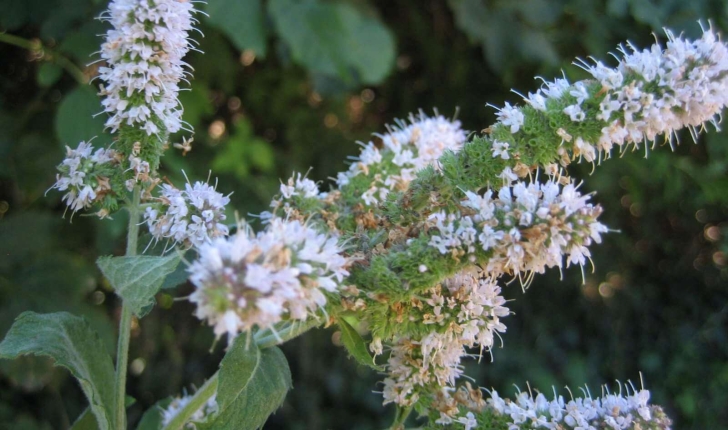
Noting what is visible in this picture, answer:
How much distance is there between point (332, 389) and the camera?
8.84 feet

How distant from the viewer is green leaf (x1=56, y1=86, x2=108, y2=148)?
4.46ft

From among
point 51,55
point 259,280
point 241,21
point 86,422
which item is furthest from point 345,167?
point 259,280

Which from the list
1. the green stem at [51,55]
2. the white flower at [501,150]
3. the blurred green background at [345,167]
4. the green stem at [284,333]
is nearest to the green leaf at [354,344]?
the green stem at [284,333]

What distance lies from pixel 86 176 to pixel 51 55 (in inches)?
31.2

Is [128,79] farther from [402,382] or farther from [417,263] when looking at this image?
[402,382]

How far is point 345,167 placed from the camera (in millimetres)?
2357

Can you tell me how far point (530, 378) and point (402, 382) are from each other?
1800 mm

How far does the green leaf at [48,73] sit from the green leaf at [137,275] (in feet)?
2.90

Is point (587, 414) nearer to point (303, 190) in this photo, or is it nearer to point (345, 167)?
point (303, 190)

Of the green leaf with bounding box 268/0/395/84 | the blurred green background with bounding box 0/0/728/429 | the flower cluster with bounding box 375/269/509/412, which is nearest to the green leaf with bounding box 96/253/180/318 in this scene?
the flower cluster with bounding box 375/269/509/412

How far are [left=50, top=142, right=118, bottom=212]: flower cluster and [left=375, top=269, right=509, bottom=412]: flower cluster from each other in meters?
0.44

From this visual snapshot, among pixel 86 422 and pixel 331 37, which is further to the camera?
pixel 331 37

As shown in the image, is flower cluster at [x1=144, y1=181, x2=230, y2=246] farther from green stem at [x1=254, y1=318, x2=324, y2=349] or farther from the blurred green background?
the blurred green background

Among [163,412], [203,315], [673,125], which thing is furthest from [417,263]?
[163,412]
